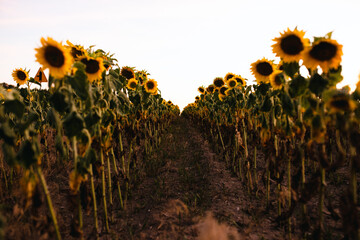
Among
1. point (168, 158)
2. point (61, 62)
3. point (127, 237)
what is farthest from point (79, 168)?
point (168, 158)

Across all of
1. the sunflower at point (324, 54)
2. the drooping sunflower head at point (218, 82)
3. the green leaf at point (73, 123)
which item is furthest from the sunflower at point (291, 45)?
the drooping sunflower head at point (218, 82)

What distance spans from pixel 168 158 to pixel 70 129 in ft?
18.4

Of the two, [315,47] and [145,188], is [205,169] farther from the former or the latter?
[315,47]

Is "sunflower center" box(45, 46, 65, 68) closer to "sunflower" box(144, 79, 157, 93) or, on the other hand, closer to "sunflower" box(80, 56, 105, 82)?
"sunflower" box(80, 56, 105, 82)

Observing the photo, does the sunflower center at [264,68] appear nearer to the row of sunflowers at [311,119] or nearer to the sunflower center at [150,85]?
the row of sunflowers at [311,119]

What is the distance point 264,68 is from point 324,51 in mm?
1577

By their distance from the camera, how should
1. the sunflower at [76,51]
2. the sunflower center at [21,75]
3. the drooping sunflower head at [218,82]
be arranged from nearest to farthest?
1. the sunflower at [76,51]
2. the sunflower center at [21,75]
3. the drooping sunflower head at [218,82]

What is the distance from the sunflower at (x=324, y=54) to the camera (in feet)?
6.98

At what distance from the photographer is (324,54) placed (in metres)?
2.16

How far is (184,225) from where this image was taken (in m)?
3.31

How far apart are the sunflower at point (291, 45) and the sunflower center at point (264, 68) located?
0.94 metres

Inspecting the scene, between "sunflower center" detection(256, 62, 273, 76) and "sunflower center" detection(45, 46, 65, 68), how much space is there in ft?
8.99

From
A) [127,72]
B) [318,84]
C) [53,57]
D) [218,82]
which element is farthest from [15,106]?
[218,82]

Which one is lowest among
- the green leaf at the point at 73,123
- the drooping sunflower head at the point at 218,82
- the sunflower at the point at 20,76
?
the green leaf at the point at 73,123
